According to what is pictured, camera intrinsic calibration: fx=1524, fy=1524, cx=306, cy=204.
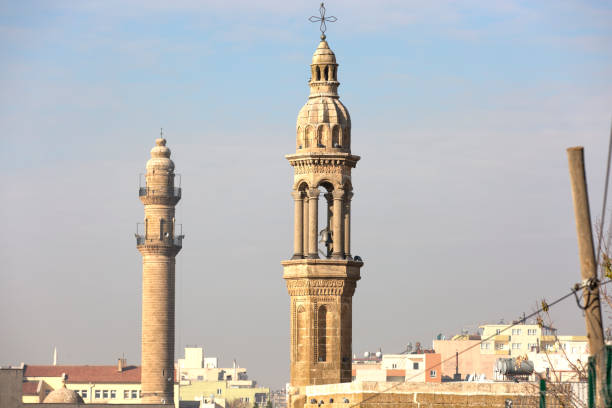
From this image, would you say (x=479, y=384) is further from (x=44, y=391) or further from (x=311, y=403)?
(x=44, y=391)

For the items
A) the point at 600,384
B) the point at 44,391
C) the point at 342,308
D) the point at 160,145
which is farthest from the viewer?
the point at 44,391

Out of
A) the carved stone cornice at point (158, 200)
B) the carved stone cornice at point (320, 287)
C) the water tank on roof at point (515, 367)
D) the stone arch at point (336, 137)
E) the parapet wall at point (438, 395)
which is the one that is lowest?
the parapet wall at point (438, 395)

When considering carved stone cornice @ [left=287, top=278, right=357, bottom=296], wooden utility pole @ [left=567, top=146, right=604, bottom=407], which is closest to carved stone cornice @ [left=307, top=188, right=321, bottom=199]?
carved stone cornice @ [left=287, top=278, right=357, bottom=296]

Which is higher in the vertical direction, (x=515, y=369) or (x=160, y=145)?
(x=160, y=145)

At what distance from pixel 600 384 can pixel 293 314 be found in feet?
95.9

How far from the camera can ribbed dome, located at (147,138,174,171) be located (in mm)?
138375

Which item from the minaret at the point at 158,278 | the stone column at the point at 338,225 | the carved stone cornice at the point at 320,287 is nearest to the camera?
the carved stone cornice at the point at 320,287

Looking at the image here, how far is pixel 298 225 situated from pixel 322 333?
3.76 metres

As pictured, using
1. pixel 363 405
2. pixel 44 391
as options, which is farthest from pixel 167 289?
pixel 363 405

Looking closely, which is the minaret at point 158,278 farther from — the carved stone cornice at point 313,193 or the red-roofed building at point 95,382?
the carved stone cornice at point 313,193

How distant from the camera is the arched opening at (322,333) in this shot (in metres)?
50.6

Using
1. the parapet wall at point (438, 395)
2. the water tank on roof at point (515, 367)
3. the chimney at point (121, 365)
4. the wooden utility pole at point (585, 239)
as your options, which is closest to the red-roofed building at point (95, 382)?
the chimney at point (121, 365)

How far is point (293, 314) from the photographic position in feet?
168

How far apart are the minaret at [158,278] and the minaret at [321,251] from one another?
78381mm
